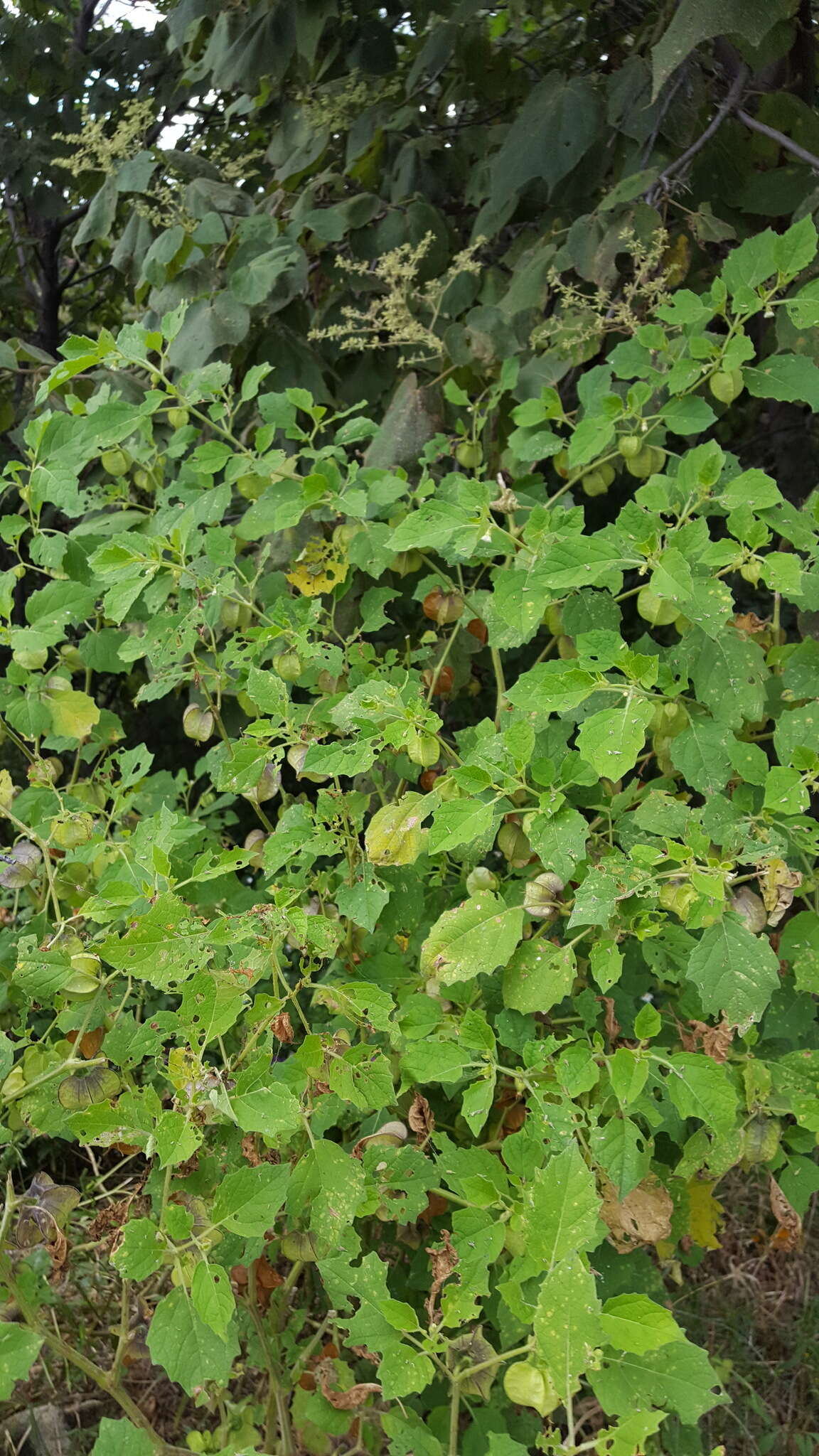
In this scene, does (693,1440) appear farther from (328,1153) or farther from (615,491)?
Answer: (615,491)

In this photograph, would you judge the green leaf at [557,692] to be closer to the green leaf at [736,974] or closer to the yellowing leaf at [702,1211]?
the green leaf at [736,974]

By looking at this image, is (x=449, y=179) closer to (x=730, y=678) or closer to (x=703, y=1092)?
(x=730, y=678)

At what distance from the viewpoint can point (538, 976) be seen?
3.70ft

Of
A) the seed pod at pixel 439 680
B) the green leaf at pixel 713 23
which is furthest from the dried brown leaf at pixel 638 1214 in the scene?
the green leaf at pixel 713 23

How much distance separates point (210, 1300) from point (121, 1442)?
18cm

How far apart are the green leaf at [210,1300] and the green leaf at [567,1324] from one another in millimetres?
288

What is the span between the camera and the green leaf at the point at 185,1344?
0.95m

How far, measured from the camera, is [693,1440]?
1608mm

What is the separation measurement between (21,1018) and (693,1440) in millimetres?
1170

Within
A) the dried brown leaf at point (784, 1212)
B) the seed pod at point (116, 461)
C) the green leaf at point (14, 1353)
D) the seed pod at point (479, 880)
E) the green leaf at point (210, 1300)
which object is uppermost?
the seed pod at point (116, 461)

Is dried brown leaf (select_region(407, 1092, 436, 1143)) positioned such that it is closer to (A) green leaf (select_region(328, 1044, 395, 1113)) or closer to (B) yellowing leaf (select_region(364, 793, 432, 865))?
(A) green leaf (select_region(328, 1044, 395, 1113))

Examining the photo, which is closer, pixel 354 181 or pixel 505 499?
pixel 505 499

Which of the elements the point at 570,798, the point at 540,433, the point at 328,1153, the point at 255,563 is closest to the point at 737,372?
the point at 540,433

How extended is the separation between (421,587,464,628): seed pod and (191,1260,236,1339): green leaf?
869 millimetres
